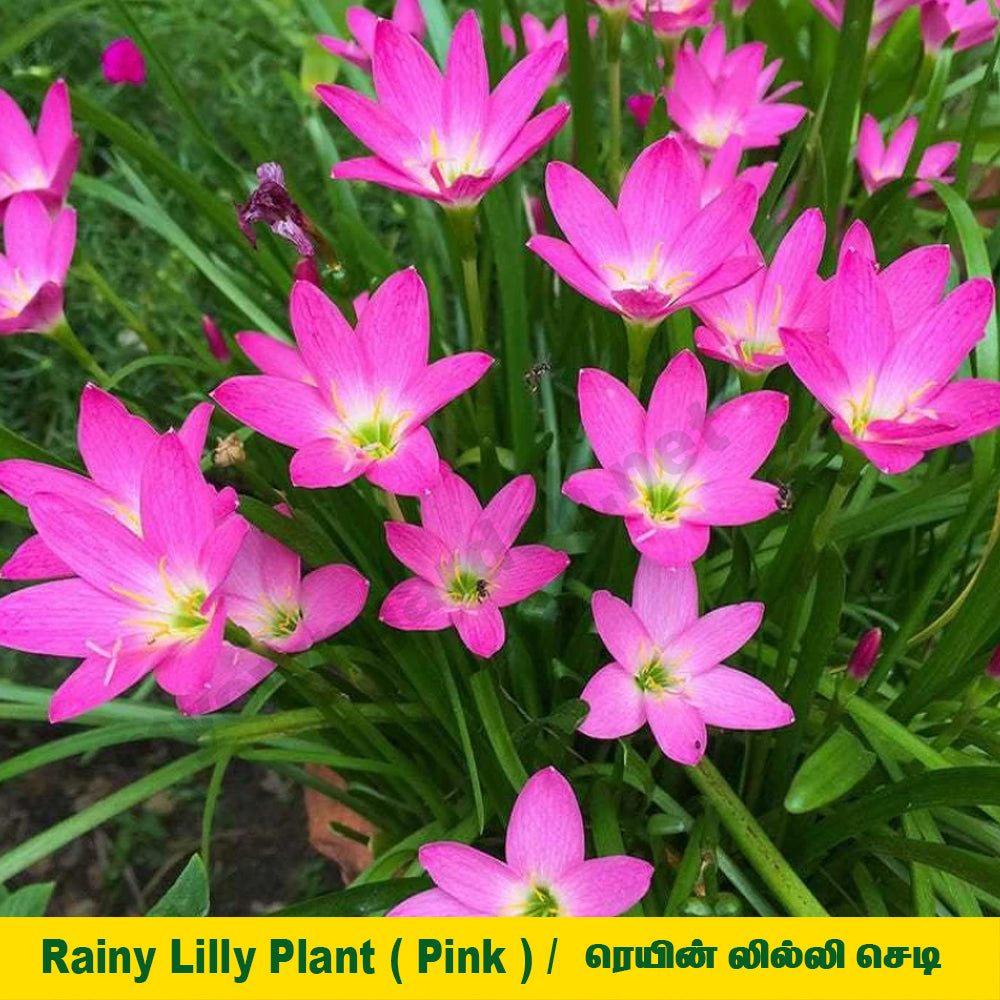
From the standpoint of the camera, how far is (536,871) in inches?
25.4

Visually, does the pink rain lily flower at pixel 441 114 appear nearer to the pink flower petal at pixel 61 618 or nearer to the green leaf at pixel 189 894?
the pink flower petal at pixel 61 618

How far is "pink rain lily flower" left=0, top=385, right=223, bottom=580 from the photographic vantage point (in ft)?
1.99

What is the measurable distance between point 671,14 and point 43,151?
1.75 ft

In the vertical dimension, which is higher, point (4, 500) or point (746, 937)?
point (4, 500)

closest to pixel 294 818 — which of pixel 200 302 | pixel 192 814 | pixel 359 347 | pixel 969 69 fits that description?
pixel 192 814

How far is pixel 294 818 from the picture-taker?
142 centimetres

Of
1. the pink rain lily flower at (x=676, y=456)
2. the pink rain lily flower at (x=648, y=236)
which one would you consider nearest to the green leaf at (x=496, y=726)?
the pink rain lily flower at (x=676, y=456)

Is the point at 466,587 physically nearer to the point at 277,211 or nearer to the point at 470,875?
the point at 470,875

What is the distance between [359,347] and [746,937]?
46 cm

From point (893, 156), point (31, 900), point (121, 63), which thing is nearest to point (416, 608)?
point (31, 900)

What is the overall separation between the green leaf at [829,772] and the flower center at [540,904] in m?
0.17

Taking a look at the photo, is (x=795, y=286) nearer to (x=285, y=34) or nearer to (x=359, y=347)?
(x=359, y=347)

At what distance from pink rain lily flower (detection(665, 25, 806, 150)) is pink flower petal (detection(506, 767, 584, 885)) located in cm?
61

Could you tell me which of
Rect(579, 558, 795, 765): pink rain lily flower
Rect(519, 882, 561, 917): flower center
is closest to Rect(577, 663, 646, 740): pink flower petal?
Rect(579, 558, 795, 765): pink rain lily flower
